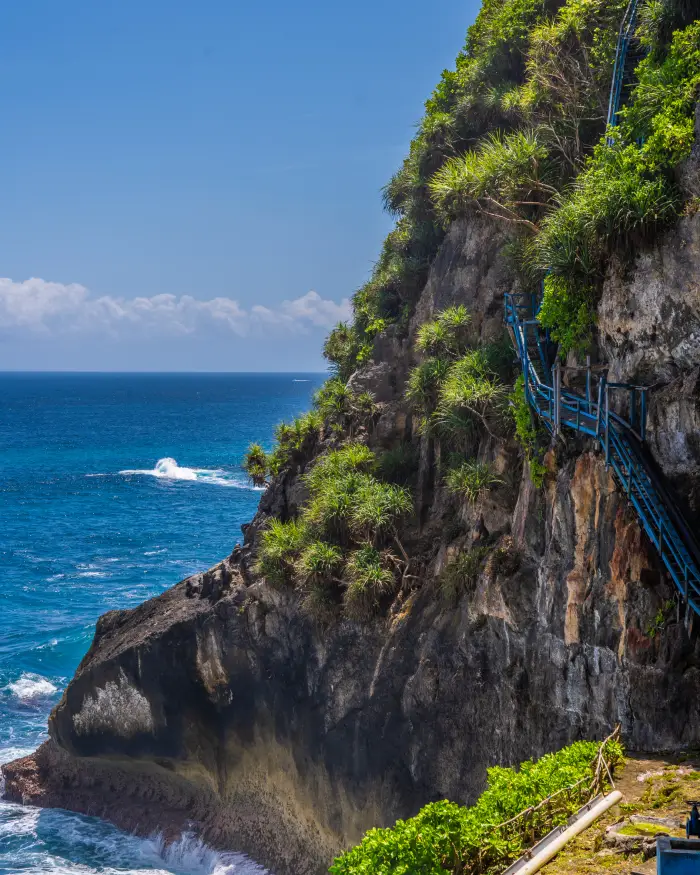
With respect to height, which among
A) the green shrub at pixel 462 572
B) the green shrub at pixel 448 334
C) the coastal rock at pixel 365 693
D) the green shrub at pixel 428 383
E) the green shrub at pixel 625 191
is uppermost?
the green shrub at pixel 625 191

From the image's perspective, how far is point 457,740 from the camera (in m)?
20.3

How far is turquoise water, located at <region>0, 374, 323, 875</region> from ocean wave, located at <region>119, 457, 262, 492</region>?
7.4 inches

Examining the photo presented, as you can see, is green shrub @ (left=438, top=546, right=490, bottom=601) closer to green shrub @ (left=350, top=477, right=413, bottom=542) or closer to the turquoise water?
green shrub @ (left=350, top=477, right=413, bottom=542)

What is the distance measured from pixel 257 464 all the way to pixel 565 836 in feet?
65.2

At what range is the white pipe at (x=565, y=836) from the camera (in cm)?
1113

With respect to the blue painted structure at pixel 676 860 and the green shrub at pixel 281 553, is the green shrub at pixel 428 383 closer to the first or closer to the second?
the green shrub at pixel 281 553

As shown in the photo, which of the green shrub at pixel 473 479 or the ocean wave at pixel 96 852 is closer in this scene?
the green shrub at pixel 473 479

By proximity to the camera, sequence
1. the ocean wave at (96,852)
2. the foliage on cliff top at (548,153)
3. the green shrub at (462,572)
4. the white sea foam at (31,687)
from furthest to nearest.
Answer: the white sea foam at (31,687)
the ocean wave at (96,852)
the green shrub at (462,572)
the foliage on cliff top at (548,153)

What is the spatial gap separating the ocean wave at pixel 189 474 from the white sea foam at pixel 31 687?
39.4 meters

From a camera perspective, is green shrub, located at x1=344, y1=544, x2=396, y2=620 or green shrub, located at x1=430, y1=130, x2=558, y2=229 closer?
green shrub, located at x1=430, y1=130, x2=558, y2=229

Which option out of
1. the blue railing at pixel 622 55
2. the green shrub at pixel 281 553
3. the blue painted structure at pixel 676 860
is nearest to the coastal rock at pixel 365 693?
the green shrub at pixel 281 553

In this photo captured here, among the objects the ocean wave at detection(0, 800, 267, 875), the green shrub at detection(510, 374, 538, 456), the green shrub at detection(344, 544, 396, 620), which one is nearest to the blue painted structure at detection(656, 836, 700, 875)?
the green shrub at detection(510, 374, 538, 456)

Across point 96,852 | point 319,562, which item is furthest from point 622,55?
point 96,852

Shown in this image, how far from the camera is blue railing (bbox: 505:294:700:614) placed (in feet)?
47.2
